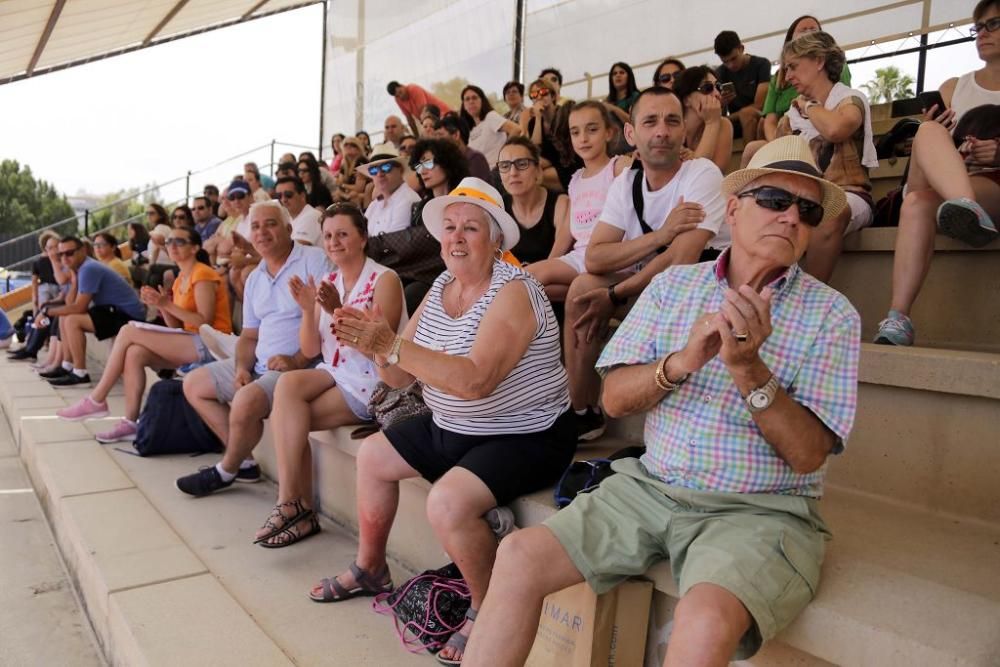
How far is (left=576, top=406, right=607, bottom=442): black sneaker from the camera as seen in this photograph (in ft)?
9.21

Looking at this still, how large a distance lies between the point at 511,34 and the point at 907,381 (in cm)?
981

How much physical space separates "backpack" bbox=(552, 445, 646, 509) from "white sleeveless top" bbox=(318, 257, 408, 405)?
Answer: 1.24m

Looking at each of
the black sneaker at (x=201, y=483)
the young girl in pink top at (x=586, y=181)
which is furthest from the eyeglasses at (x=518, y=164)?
the black sneaker at (x=201, y=483)

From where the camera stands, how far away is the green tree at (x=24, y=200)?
17.8m

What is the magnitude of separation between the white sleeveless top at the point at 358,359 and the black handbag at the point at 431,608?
3.22 feet

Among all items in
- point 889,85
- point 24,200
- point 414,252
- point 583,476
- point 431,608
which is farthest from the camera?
point 24,200

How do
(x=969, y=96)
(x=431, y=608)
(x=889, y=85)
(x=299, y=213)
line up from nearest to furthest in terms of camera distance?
(x=431, y=608)
(x=969, y=96)
(x=299, y=213)
(x=889, y=85)

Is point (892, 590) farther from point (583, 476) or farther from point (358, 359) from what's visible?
point (358, 359)

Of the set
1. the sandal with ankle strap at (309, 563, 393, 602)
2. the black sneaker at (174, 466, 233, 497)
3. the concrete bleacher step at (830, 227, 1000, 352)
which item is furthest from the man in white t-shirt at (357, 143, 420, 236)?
the concrete bleacher step at (830, 227, 1000, 352)

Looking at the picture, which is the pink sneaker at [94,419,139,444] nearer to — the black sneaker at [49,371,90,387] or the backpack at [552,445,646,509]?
the black sneaker at [49,371,90,387]

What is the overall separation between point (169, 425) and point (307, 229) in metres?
1.79

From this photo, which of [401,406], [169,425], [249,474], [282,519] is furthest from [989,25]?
[169,425]

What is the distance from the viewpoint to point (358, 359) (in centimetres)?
316

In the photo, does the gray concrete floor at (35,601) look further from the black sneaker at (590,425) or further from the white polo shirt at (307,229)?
the white polo shirt at (307,229)
